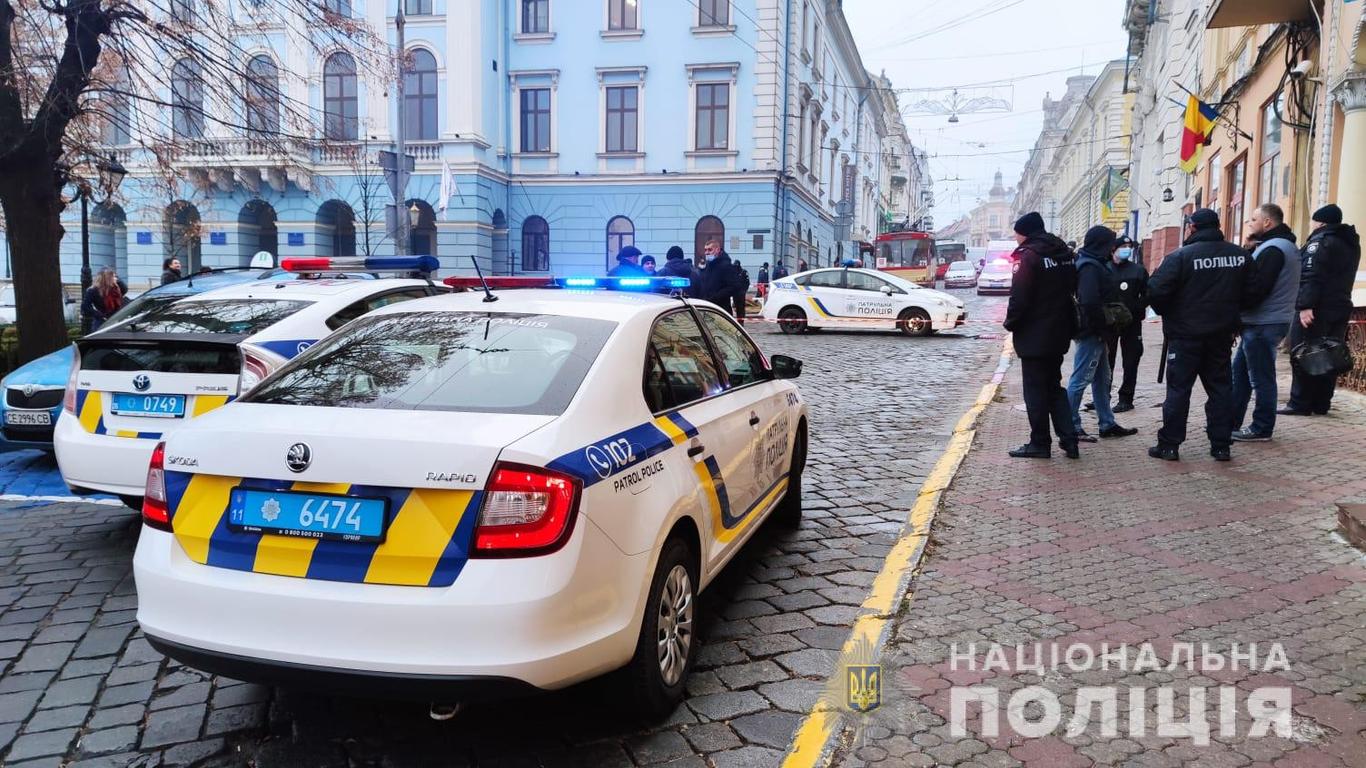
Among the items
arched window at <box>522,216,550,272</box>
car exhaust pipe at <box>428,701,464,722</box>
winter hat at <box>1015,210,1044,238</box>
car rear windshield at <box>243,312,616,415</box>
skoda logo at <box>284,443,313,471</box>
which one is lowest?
car exhaust pipe at <box>428,701,464,722</box>

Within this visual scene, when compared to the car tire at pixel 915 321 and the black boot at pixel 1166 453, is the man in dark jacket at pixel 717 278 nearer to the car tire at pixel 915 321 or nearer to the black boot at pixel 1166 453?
the car tire at pixel 915 321

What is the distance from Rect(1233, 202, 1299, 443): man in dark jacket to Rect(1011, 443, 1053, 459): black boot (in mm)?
1413

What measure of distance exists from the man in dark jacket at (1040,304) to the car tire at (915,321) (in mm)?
11863

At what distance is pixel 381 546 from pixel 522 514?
0.42 metres

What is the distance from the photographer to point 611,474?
9.68ft

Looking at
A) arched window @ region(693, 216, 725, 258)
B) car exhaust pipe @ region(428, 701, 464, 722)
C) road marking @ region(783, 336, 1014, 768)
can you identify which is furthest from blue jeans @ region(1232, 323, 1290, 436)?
arched window @ region(693, 216, 725, 258)

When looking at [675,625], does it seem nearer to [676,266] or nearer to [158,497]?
[158,497]

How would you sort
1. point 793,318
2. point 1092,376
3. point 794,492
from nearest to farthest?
1. point 794,492
2. point 1092,376
3. point 793,318

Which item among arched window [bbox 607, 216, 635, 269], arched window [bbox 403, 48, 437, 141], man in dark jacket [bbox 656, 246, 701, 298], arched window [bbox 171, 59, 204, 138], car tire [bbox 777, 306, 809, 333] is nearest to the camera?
arched window [bbox 171, 59, 204, 138]

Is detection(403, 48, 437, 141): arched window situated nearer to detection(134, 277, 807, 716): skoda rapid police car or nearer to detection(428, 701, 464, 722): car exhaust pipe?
detection(134, 277, 807, 716): skoda rapid police car

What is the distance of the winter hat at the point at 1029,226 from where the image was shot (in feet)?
22.7

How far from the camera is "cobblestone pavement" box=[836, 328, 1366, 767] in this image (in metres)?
3.06

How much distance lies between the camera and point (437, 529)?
271cm

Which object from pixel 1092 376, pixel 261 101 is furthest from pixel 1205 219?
pixel 261 101
